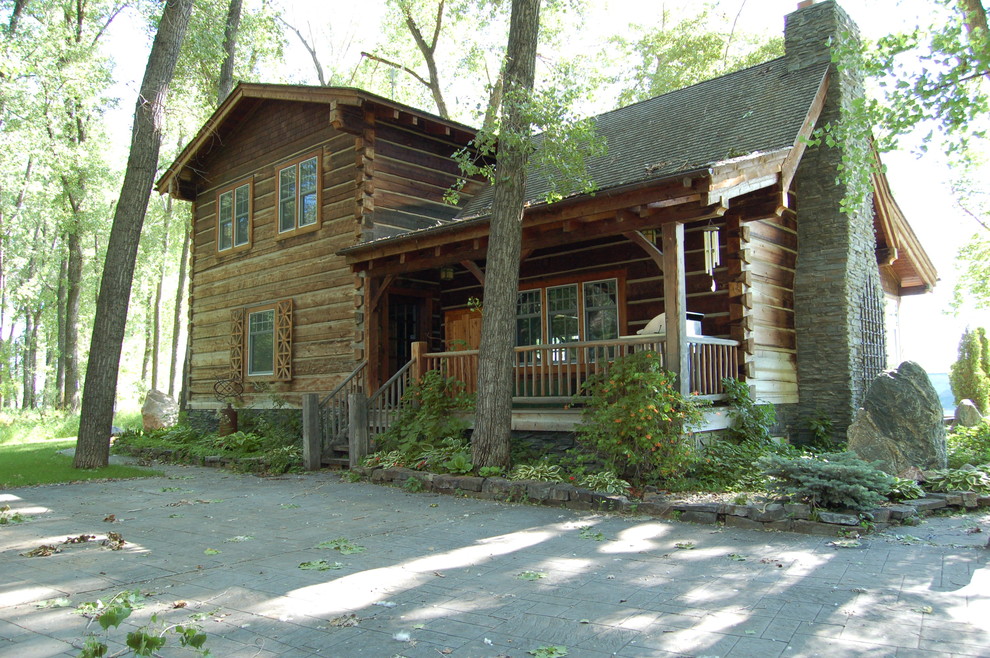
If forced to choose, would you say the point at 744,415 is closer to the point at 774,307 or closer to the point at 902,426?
the point at 902,426

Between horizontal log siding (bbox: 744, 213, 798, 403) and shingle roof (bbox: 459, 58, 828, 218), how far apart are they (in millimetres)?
1452

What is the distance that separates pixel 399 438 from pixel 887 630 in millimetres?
8050

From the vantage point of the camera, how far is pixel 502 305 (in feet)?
30.3

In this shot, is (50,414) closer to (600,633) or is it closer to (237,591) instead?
(237,591)

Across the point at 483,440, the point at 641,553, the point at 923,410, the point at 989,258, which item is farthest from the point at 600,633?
the point at 989,258

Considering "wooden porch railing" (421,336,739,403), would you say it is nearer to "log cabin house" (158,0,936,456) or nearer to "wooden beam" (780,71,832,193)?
"log cabin house" (158,0,936,456)

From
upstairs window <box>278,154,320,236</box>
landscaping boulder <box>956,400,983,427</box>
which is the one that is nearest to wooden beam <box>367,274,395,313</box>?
upstairs window <box>278,154,320,236</box>

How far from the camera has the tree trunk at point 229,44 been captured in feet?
66.8

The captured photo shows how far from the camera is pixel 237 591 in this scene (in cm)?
474

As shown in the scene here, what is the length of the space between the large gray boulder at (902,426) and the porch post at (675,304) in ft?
7.24

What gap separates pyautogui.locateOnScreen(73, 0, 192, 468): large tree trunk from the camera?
1188cm

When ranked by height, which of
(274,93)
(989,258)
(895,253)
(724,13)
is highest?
(724,13)

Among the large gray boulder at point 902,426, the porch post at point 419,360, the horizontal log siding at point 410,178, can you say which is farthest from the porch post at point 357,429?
the large gray boulder at point 902,426

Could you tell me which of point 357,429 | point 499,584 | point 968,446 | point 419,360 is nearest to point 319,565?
point 499,584
